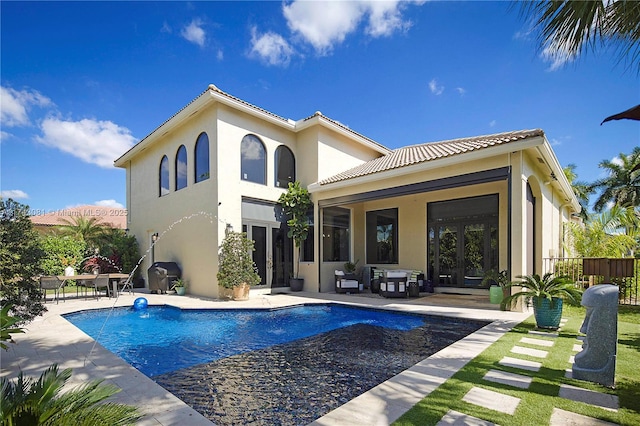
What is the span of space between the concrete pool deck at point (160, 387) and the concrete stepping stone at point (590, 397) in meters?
1.31

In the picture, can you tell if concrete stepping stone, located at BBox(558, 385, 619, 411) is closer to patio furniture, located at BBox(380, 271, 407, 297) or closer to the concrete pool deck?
the concrete pool deck

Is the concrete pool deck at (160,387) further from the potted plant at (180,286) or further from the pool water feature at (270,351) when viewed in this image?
the potted plant at (180,286)

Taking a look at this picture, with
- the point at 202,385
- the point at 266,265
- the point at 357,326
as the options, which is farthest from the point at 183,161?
the point at 202,385

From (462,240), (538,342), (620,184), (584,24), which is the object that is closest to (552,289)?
(538,342)

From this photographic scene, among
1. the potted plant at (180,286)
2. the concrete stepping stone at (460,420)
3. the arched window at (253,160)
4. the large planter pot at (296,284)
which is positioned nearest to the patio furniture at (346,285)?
the large planter pot at (296,284)

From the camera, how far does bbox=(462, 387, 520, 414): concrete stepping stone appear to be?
3.47m

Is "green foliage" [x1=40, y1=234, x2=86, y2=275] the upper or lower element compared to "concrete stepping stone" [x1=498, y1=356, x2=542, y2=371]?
upper

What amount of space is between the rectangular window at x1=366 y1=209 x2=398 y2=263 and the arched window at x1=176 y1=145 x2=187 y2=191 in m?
9.11

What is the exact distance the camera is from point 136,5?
8.84 m

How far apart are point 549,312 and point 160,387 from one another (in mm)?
7472

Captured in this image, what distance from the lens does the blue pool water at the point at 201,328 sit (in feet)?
20.9

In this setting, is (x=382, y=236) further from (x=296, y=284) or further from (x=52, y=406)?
(x=52, y=406)

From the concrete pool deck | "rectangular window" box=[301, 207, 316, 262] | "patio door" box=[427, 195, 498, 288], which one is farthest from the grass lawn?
"rectangular window" box=[301, 207, 316, 262]

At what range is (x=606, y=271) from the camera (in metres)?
8.89
